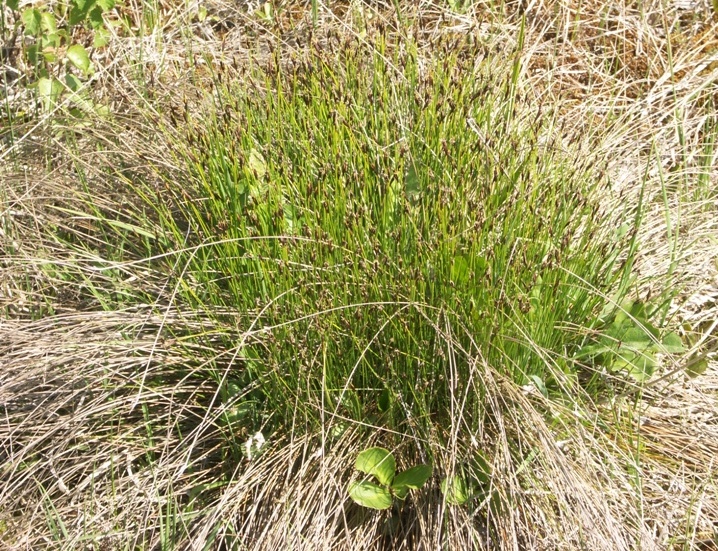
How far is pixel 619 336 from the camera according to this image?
199cm

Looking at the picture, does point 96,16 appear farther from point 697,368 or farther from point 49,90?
point 697,368

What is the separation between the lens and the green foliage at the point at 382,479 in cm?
180

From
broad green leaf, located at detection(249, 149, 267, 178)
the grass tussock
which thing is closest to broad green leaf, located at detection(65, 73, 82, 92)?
the grass tussock

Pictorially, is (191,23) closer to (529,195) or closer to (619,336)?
(529,195)

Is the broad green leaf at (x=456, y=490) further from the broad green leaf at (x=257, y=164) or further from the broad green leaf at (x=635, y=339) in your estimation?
the broad green leaf at (x=257, y=164)

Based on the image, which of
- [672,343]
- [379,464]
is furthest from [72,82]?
[672,343]

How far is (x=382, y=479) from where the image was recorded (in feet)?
5.97

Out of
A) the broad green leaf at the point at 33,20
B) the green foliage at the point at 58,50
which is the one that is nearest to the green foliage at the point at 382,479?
the green foliage at the point at 58,50

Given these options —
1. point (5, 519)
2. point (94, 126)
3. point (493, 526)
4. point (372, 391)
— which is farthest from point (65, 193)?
point (493, 526)

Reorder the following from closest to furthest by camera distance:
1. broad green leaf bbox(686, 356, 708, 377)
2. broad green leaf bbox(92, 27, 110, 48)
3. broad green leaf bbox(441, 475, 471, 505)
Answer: broad green leaf bbox(441, 475, 471, 505), broad green leaf bbox(686, 356, 708, 377), broad green leaf bbox(92, 27, 110, 48)

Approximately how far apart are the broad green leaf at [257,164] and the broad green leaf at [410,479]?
0.79 m

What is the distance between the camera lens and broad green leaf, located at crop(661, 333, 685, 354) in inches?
80.3

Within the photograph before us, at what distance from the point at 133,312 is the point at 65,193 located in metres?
0.57

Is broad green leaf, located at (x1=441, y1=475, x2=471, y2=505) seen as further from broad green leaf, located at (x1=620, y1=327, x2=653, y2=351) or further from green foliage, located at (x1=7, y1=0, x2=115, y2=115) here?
green foliage, located at (x1=7, y1=0, x2=115, y2=115)
